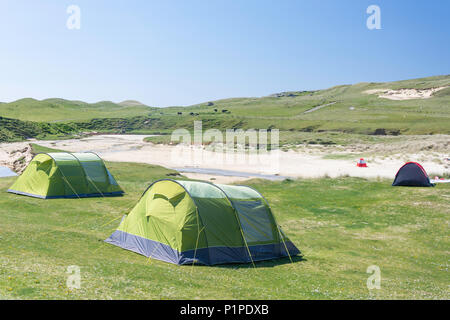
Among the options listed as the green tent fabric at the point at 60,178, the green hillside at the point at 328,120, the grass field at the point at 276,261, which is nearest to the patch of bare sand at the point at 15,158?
the green tent fabric at the point at 60,178

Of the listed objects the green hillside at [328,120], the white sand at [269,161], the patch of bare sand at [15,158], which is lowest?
the white sand at [269,161]

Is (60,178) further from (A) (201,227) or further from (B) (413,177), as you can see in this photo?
(B) (413,177)

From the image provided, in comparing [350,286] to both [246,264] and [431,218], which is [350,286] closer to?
[246,264]

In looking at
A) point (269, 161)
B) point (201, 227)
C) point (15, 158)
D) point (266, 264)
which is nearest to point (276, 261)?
point (266, 264)

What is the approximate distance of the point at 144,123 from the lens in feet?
509

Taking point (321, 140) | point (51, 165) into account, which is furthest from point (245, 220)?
point (321, 140)

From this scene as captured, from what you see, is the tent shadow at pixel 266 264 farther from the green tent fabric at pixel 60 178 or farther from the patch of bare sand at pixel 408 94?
the patch of bare sand at pixel 408 94

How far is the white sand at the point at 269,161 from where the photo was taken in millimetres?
48438

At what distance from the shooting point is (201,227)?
15.7m

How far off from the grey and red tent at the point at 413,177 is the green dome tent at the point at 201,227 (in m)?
19.8

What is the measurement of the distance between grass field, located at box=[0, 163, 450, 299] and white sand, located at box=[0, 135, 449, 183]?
17.1 metres

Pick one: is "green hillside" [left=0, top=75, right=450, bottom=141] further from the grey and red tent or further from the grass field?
the grass field
